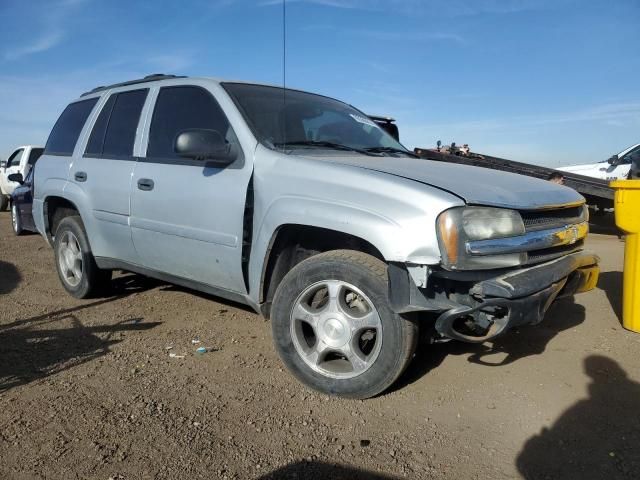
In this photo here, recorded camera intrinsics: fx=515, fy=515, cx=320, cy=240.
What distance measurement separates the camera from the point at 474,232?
2531mm

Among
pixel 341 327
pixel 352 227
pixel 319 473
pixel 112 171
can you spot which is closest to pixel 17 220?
pixel 112 171

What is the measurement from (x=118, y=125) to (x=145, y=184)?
86 cm

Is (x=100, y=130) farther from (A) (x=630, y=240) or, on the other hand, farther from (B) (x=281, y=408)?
(A) (x=630, y=240)

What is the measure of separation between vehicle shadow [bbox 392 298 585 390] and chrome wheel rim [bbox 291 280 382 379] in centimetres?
35

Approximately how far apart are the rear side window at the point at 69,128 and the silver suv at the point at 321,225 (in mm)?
443

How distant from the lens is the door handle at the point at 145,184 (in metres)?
3.85

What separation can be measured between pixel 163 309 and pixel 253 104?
2132mm

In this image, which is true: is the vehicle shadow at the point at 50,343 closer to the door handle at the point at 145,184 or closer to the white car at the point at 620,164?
the door handle at the point at 145,184

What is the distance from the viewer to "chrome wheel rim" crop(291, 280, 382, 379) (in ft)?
9.37

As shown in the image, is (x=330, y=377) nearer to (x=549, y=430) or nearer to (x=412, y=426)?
(x=412, y=426)

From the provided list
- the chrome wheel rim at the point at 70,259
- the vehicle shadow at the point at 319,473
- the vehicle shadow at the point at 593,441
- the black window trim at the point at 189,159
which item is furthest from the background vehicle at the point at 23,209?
the vehicle shadow at the point at 593,441

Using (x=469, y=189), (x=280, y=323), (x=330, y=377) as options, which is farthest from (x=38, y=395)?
(x=469, y=189)

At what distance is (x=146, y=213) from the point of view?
3.90 meters

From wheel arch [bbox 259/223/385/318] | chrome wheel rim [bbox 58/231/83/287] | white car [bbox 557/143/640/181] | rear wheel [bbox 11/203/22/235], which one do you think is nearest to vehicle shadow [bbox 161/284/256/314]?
chrome wheel rim [bbox 58/231/83/287]
